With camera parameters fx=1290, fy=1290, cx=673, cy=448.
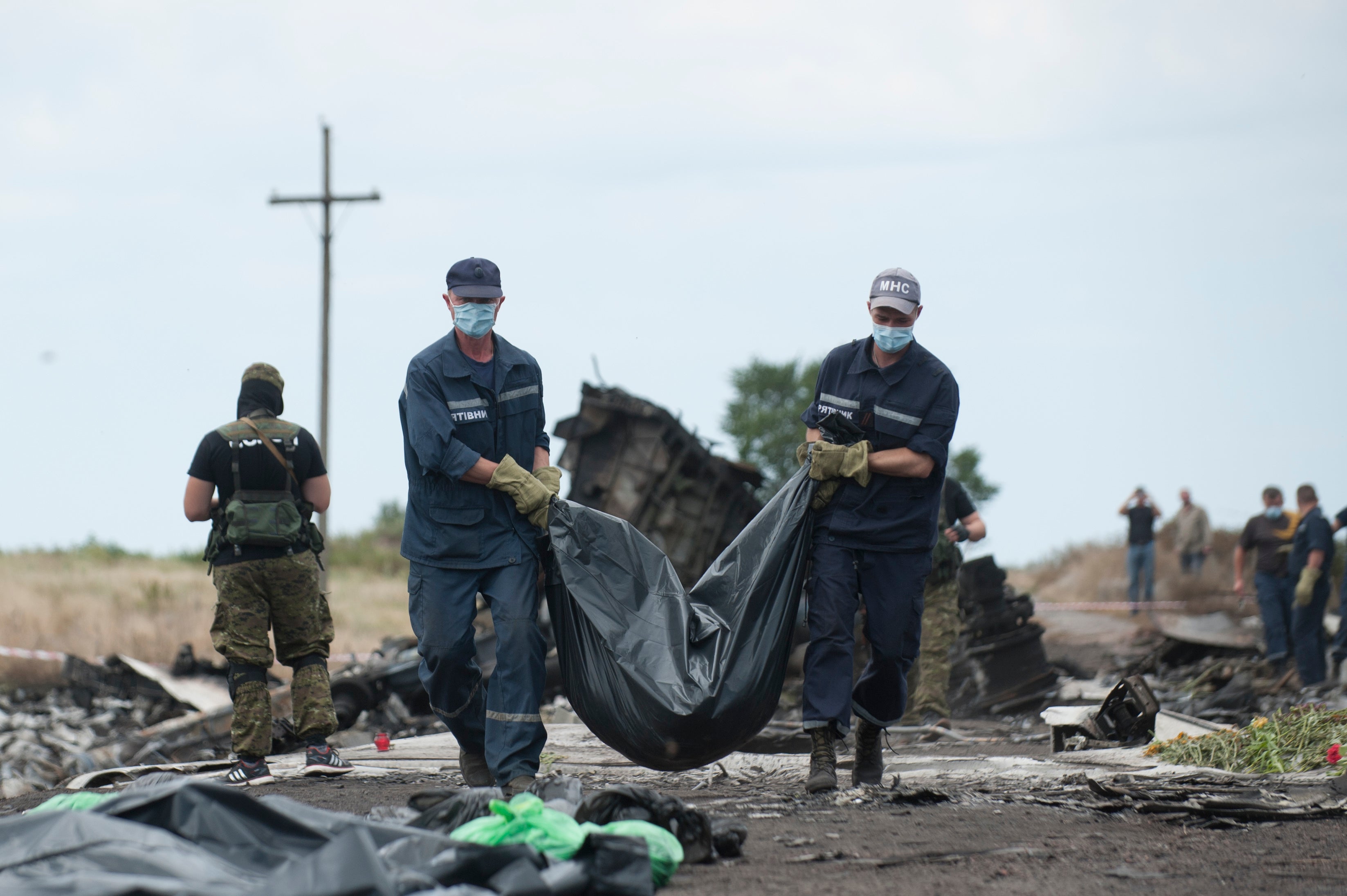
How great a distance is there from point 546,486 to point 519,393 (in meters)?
0.39

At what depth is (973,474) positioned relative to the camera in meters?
56.0

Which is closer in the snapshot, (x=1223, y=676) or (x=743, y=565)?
(x=743, y=565)

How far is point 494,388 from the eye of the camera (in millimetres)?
5012

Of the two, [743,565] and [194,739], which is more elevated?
[743,565]

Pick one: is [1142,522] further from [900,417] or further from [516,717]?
[516,717]

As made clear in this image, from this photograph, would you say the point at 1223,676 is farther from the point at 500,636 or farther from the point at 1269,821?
the point at 500,636

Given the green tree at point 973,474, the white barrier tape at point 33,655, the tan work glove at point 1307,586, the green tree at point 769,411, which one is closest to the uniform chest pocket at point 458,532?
the tan work glove at point 1307,586

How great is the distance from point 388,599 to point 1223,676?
14.7 meters

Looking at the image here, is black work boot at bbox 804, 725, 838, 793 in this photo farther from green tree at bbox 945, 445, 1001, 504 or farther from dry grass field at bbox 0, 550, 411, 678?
green tree at bbox 945, 445, 1001, 504

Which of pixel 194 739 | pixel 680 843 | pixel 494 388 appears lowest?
pixel 194 739

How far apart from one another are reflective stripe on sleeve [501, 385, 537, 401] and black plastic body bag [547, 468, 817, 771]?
1.55 ft

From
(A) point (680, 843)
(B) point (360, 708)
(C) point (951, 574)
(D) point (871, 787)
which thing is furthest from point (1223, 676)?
(A) point (680, 843)

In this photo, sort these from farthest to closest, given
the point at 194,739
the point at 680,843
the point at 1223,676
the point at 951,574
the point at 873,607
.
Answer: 1. the point at 1223,676
2. the point at 194,739
3. the point at 951,574
4. the point at 873,607
5. the point at 680,843

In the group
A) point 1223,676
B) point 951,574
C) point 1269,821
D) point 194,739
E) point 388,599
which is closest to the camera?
point 1269,821
